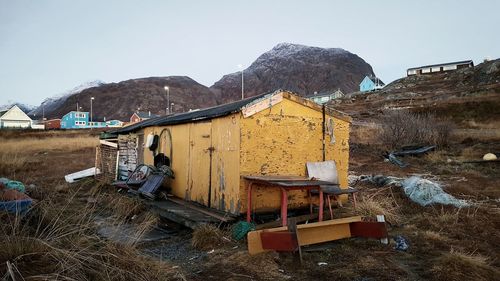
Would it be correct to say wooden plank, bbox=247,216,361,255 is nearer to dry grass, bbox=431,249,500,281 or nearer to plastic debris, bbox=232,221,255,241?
plastic debris, bbox=232,221,255,241

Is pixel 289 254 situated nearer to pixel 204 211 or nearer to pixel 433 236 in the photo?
pixel 204 211

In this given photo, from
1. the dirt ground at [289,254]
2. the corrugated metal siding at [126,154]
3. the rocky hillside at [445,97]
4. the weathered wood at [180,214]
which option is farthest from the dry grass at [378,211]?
the rocky hillside at [445,97]

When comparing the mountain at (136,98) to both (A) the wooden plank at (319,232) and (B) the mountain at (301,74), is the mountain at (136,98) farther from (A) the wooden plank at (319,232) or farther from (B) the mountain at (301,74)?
(A) the wooden plank at (319,232)

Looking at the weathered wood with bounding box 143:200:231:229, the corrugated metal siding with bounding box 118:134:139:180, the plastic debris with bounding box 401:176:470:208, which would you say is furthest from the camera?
the corrugated metal siding with bounding box 118:134:139:180

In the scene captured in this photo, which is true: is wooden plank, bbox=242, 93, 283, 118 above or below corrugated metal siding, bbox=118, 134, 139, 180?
above

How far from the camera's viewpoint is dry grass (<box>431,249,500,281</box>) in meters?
4.30

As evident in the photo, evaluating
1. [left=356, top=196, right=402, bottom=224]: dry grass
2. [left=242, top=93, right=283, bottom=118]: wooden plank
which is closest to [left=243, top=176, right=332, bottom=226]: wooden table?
[left=242, top=93, right=283, bottom=118]: wooden plank

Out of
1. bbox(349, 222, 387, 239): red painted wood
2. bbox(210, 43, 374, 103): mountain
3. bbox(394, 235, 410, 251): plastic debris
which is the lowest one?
bbox(394, 235, 410, 251): plastic debris

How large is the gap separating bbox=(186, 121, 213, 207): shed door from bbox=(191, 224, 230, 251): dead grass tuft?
182cm

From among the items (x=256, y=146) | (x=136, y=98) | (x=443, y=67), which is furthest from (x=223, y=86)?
(x=256, y=146)

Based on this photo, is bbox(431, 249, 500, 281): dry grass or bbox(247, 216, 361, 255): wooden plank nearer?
bbox(431, 249, 500, 281): dry grass

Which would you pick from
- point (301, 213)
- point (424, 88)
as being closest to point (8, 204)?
point (301, 213)

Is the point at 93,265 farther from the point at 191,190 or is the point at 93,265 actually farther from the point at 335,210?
the point at 335,210

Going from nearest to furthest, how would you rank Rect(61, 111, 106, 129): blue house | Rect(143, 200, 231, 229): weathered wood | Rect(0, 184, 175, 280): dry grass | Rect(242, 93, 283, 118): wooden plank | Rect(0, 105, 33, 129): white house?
1. Rect(0, 184, 175, 280): dry grass
2. Rect(143, 200, 231, 229): weathered wood
3. Rect(242, 93, 283, 118): wooden plank
4. Rect(0, 105, 33, 129): white house
5. Rect(61, 111, 106, 129): blue house
